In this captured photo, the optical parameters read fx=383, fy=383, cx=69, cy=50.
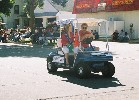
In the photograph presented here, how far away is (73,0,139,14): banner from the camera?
4259cm

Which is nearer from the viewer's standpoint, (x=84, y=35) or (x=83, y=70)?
(x=83, y=70)

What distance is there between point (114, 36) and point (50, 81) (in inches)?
1140

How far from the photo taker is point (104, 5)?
1864 inches

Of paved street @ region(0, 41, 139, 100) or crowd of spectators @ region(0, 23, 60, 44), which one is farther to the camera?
crowd of spectators @ region(0, 23, 60, 44)

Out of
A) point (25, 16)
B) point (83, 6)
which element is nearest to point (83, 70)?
point (83, 6)

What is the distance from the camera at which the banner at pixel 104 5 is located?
42.6 meters

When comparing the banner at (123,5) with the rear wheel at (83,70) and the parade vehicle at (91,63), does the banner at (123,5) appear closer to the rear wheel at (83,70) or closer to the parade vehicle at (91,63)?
the parade vehicle at (91,63)

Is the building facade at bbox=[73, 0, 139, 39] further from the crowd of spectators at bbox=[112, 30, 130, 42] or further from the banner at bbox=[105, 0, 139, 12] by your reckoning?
the crowd of spectators at bbox=[112, 30, 130, 42]

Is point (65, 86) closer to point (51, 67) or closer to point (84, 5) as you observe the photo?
point (51, 67)

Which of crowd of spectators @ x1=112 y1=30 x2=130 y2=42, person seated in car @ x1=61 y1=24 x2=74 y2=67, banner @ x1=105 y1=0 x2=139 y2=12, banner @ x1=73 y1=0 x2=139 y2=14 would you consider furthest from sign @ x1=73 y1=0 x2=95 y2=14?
person seated in car @ x1=61 y1=24 x2=74 y2=67

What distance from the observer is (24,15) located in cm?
8006

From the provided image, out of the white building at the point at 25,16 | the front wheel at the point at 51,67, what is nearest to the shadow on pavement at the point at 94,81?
the front wheel at the point at 51,67

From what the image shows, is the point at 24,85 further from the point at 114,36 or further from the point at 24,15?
the point at 24,15

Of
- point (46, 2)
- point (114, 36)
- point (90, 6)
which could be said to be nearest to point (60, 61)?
point (114, 36)
